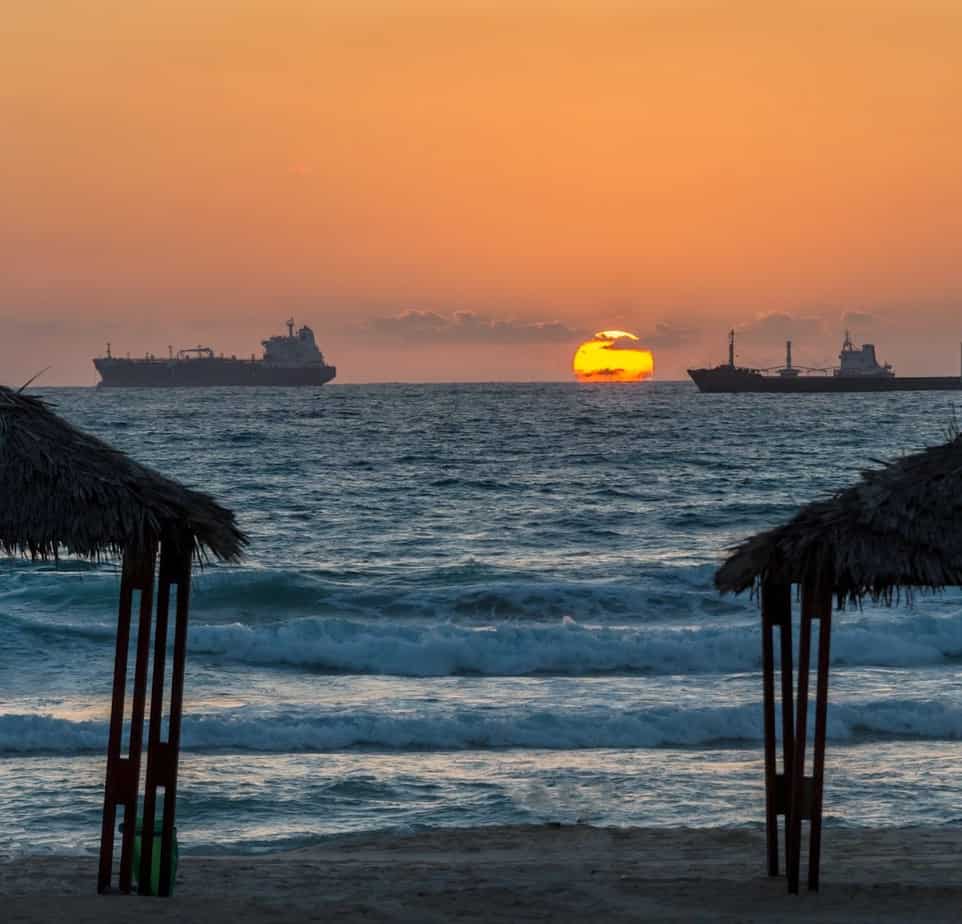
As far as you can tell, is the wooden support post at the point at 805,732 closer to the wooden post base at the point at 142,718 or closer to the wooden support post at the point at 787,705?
the wooden support post at the point at 787,705

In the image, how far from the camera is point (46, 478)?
6980 mm

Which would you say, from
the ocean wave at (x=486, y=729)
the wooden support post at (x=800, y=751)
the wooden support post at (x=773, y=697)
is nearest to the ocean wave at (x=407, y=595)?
the ocean wave at (x=486, y=729)

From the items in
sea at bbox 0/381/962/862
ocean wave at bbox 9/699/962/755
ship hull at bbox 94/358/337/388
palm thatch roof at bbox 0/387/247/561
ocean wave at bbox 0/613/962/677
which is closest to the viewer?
palm thatch roof at bbox 0/387/247/561

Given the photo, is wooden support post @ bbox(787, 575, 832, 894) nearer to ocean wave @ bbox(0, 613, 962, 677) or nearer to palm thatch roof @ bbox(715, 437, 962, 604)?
palm thatch roof @ bbox(715, 437, 962, 604)

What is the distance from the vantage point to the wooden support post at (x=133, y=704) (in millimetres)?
7098

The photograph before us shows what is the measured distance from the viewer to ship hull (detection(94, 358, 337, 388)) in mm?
193875

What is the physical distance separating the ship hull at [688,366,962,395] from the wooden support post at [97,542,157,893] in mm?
141354

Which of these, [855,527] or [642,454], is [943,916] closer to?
[855,527]

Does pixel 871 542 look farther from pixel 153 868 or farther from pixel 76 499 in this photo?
pixel 153 868

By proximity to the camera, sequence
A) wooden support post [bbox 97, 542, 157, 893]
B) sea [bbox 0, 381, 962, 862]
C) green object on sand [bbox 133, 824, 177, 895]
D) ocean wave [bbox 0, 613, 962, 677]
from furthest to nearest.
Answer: ocean wave [bbox 0, 613, 962, 677]
sea [bbox 0, 381, 962, 862]
green object on sand [bbox 133, 824, 177, 895]
wooden support post [bbox 97, 542, 157, 893]

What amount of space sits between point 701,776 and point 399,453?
144 feet

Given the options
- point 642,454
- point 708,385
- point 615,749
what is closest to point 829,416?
point 642,454

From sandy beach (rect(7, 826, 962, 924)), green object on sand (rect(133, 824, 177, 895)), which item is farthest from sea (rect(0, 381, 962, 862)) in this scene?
green object on sand (rect(133, 824, 177, 895))

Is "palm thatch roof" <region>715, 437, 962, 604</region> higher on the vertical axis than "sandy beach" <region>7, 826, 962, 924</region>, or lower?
higher
